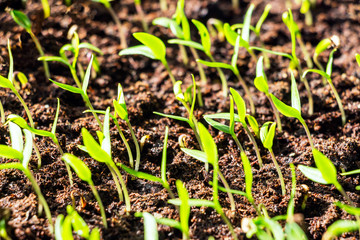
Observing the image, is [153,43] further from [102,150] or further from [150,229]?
A: [150,229]

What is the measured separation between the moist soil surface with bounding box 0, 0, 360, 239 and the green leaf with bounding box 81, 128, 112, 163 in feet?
0.72

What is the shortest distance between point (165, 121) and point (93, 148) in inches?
20.8

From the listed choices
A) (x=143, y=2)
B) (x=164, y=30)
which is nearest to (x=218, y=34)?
(x=164, y=30)

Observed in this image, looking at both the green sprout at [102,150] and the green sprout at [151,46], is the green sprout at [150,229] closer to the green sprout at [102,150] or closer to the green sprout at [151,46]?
the green sprout at [102,150]

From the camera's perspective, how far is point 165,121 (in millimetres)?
1411

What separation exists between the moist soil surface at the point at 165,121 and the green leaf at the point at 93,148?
0.72 ft

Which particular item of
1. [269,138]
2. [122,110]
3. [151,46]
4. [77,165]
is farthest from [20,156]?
[269,138]

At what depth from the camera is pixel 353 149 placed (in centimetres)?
126

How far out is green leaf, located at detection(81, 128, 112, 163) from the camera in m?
0.89

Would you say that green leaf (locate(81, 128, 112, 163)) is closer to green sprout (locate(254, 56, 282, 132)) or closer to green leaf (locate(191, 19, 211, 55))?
green sprout (locate(254, 56, 282, 132))

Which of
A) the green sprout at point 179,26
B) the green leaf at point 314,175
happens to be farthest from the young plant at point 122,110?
the green leaf at point 314,175

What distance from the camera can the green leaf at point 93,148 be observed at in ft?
2.92

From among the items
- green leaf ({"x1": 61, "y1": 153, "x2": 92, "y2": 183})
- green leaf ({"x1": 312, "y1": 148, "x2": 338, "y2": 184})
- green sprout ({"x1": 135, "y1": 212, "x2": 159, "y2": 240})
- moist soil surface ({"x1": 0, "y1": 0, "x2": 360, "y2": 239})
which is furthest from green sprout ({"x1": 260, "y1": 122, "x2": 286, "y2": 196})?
green leaf ({"x1": 61, "y1": 153, "x2": 92, "y2": 183})

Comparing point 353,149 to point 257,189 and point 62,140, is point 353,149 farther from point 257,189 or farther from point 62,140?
point 62,140
